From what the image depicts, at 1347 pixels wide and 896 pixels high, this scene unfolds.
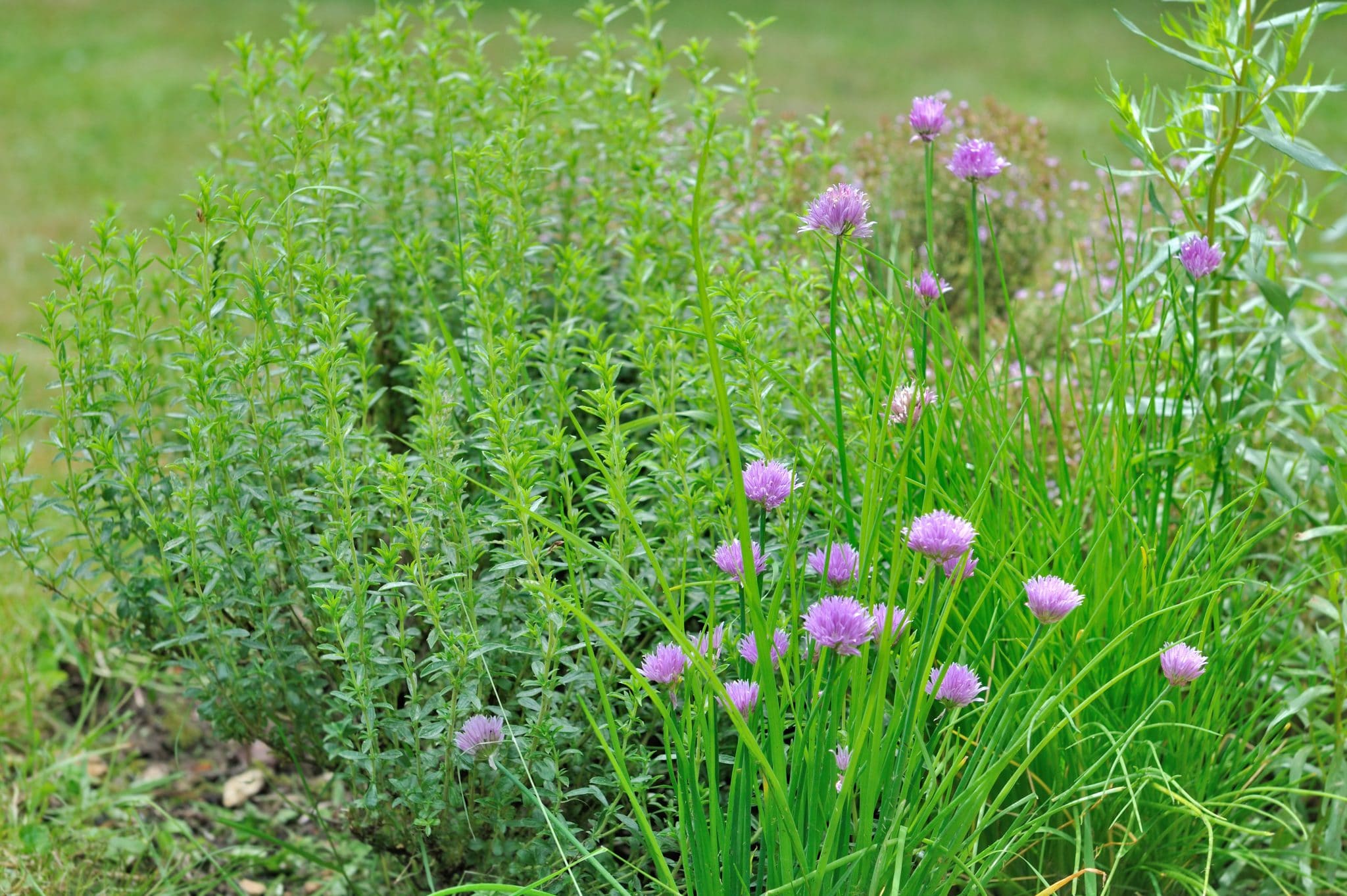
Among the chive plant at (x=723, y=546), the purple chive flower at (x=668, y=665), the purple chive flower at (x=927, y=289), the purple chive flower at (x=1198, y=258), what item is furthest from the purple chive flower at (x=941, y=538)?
the purple chive flower at (x=1198, y=258)

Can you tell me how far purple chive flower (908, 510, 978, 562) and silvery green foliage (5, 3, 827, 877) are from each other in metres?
0.46

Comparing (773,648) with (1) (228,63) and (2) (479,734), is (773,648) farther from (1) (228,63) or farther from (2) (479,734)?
(1) (228,63)

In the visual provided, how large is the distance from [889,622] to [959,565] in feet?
0.41

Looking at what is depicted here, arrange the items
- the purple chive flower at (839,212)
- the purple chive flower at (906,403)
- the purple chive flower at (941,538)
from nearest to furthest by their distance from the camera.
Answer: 1. the purple chive flower at (941,538)
2. the purple chive flower at (839,212)
3. the purple chive flower at (906,403)

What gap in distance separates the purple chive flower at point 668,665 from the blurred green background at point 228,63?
4.35 meters

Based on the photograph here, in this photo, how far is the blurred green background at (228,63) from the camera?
7016mm

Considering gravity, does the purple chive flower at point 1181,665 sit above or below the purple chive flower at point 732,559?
below

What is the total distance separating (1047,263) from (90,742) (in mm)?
3558

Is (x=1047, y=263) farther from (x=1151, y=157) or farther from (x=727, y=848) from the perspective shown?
(x=727, y=848)

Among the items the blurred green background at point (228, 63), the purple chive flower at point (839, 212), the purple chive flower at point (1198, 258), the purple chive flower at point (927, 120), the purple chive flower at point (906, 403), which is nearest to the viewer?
the purple chive flower at point (839, 212)

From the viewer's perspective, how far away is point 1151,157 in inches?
83.4

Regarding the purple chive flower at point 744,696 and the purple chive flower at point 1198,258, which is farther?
the purple chive flower at point 1198,258

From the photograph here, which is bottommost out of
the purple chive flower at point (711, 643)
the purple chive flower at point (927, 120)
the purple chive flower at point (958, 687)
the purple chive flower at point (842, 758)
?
the purple chive flower at point (842, 758)

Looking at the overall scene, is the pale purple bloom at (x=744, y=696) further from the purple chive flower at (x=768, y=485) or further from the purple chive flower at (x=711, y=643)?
the purple chive flower at (x=768, y=485)
